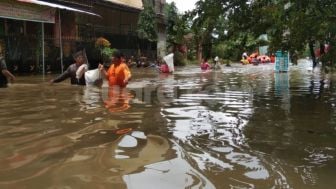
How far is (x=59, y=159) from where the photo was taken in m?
4.98

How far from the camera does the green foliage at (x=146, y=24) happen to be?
33188 millimetres

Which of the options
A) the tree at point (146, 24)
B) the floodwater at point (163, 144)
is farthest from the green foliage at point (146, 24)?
the floodwater at point (163, 144)

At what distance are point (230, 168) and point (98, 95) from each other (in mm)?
6453

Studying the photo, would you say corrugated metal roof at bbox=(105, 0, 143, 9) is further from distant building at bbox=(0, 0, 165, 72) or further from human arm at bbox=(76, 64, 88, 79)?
human arm at bbox=(76, 64, 88, 79)

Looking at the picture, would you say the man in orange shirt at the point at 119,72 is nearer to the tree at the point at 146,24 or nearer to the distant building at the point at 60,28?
the distant building at the point at 60,28

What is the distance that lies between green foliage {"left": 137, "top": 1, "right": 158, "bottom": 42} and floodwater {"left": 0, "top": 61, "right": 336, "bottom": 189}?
23.2 m

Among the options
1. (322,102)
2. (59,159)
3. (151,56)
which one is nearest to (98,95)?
(322,102)

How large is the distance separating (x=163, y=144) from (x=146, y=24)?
91.9ft

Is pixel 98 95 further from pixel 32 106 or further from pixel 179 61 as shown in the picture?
pixel 179 61

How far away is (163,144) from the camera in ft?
19.2

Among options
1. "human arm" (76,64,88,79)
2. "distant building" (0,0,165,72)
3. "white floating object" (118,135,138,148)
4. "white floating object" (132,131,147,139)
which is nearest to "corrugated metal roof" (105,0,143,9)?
"distant building" (0,0,165,72)

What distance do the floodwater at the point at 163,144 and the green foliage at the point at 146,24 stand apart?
23230mm

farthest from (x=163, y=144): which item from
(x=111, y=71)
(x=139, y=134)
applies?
(x=111, y=71)

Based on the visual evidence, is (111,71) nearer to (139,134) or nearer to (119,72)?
(119,72)
